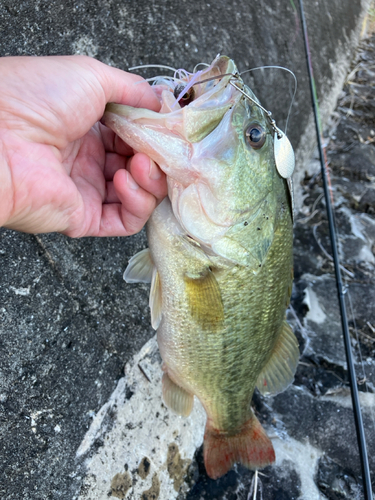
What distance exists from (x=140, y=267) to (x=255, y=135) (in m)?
0.76

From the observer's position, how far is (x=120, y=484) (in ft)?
6.44

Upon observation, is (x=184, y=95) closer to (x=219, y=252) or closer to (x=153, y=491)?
(x=219, y=252)

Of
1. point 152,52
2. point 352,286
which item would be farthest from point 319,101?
point 152,52

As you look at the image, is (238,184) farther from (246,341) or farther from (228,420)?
(228,420)

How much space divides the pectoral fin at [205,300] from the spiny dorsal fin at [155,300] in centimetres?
16

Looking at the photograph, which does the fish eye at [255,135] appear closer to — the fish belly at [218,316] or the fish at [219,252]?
the fish at [219,252]

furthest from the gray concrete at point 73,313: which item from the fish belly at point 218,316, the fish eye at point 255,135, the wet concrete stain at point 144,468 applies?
the fish eye at point 255,135

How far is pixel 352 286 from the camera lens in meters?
3.19

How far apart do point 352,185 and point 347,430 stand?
2.40 meters

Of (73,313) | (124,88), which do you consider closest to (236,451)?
(73,313)

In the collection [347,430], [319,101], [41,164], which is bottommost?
[347,430]

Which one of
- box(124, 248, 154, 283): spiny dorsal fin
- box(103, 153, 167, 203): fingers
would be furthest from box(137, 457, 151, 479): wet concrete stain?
box(103, 153, 167, 203): fingers

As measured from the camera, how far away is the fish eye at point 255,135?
1.47 metres

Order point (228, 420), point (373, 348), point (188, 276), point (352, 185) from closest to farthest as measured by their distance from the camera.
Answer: point (188, 276)
point (228, 420)
point (373, 348)
point (352, 185)
